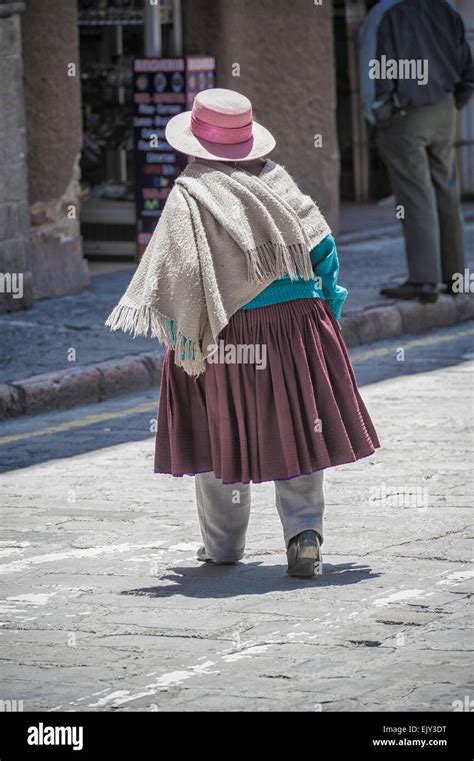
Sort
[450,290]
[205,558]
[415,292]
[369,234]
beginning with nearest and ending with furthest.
A: [205,558]
[415,292]
[450,290]
[369,234]

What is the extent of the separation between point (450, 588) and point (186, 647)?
3.47 feet

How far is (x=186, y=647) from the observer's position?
538 centimetres

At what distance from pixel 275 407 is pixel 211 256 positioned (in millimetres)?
579

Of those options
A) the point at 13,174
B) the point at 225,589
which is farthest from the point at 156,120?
the point at 225,589

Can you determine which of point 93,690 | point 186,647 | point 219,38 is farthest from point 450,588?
point 219,38

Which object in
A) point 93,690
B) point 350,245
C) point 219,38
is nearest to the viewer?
point 93,690

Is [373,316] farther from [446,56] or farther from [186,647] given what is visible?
[186,647]

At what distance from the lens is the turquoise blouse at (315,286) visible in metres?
6.22

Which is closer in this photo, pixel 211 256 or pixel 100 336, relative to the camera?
pixel 211 256

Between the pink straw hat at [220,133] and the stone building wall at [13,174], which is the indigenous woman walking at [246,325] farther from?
the stone building wall at [13,174]

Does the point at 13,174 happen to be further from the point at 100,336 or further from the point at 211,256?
the point at 211,256

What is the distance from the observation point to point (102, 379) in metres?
10.2

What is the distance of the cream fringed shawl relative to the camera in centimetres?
606

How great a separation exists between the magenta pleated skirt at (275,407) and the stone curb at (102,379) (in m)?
3.56
